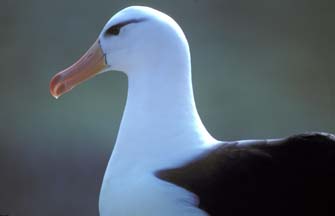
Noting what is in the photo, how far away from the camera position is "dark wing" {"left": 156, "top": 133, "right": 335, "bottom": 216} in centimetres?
182

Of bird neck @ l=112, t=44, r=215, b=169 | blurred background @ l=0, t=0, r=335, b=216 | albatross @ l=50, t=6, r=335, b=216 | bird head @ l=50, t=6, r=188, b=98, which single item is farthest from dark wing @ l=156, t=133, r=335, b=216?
blurred background @ l=0, t=0, r=335, b=216

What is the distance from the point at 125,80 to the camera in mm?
3961

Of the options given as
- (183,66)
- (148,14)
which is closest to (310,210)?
(183,66)

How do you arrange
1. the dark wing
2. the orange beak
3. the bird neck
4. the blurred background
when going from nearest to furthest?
the dark wing < the bird neck < the orange beak < the blurred background

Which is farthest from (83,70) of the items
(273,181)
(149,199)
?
(273,181)

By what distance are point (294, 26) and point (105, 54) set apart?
215 cm

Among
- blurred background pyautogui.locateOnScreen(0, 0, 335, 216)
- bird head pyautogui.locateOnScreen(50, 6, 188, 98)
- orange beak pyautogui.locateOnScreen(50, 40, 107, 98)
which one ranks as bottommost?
blurred background pyautogui.locateOnScreen(0, 0, 335, 216)

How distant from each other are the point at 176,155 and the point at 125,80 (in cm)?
203

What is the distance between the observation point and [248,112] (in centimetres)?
404

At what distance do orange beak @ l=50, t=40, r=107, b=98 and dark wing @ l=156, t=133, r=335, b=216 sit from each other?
0.39m

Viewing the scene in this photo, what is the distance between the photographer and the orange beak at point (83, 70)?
213cm

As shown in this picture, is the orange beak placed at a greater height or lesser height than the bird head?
lesser

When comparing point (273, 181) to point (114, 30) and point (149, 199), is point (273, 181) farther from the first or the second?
point (114, 30)

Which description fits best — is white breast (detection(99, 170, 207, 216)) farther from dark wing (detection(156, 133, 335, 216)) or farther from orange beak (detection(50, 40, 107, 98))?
orange beak (detection(50, 40, 107, 98))
